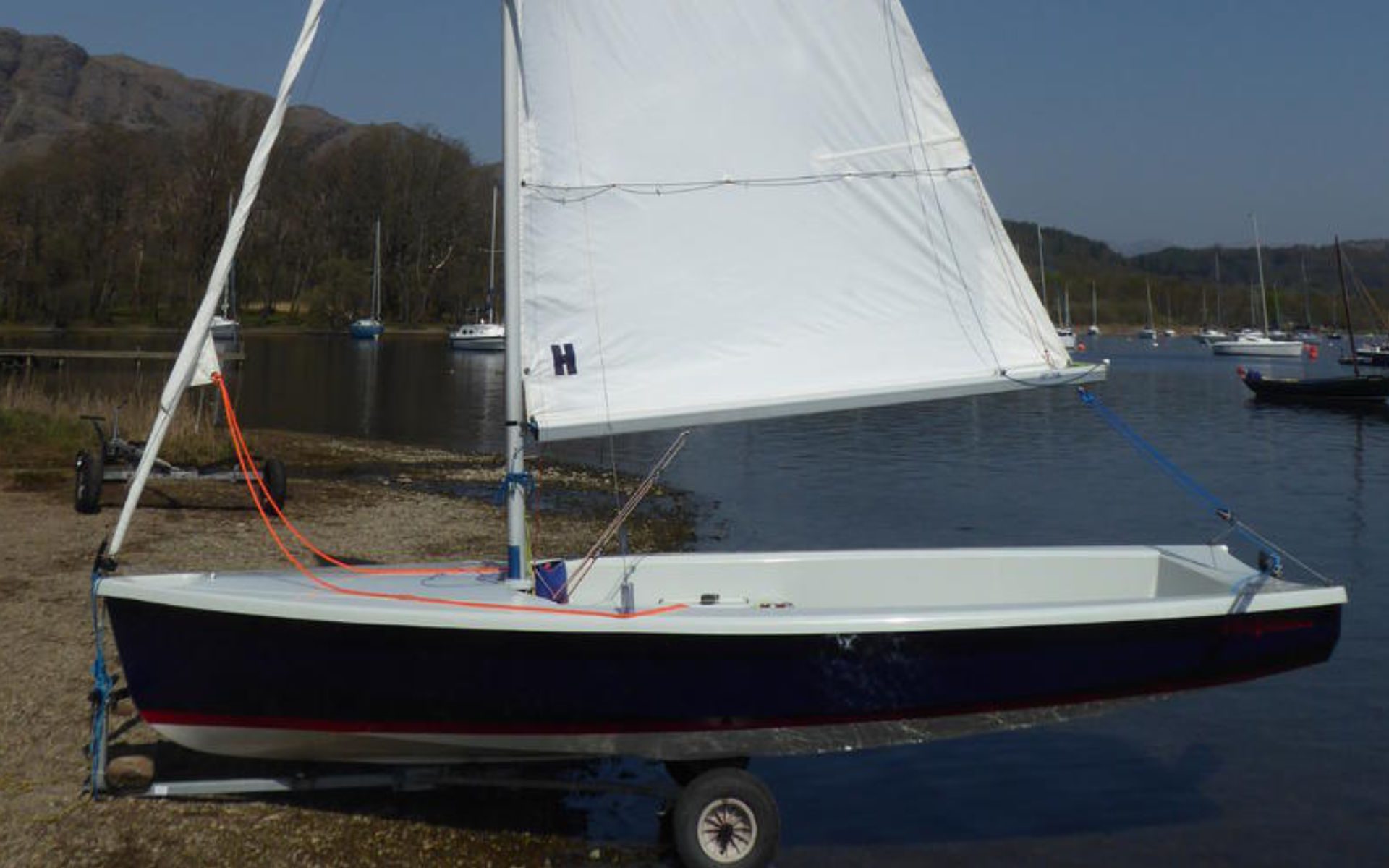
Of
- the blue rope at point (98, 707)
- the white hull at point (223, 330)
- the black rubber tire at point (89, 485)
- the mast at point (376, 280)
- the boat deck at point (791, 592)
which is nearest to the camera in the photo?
the boat deck at point (791, 592)

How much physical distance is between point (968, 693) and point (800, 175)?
325 centimetres

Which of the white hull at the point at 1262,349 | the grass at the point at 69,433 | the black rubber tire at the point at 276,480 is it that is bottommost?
the black rubber tire at the point at 276,480

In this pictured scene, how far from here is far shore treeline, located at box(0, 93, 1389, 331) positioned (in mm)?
82875

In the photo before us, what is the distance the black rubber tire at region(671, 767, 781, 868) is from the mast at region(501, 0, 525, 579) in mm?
1753

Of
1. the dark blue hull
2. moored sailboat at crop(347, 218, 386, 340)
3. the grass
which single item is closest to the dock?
the grass

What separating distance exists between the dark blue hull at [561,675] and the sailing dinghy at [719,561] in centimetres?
2

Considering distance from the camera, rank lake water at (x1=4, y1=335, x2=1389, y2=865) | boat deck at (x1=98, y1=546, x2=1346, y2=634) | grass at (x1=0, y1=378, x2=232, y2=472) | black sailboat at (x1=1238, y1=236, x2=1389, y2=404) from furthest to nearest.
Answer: black sailboat at (x1=1238, y1=236, x2=1389, y2=404)
grass at (x1=0, y1=378, x2=232, y2=472)
lake water at (x1=4, y1=335, x2=1389, y2=865)
boat deck at (x1=98, y1=546, x2=1346, y2=634)

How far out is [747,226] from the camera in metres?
7.92

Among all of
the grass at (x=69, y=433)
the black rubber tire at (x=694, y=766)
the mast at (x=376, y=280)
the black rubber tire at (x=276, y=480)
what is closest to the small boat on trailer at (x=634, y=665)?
the black rubber tire at (x=694, y=766)

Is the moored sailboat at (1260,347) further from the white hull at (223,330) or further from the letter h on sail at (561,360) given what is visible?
the letter h on sail at (561,360)

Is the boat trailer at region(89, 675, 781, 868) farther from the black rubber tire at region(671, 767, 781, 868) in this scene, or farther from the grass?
the grass

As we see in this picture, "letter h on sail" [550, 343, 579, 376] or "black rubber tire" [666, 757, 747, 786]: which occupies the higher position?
"letter h on sail" [550, 343, 579, 376]

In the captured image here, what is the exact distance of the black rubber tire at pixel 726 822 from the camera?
6820 millimetres

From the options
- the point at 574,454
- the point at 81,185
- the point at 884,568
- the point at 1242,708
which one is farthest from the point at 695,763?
the point at 81,185
